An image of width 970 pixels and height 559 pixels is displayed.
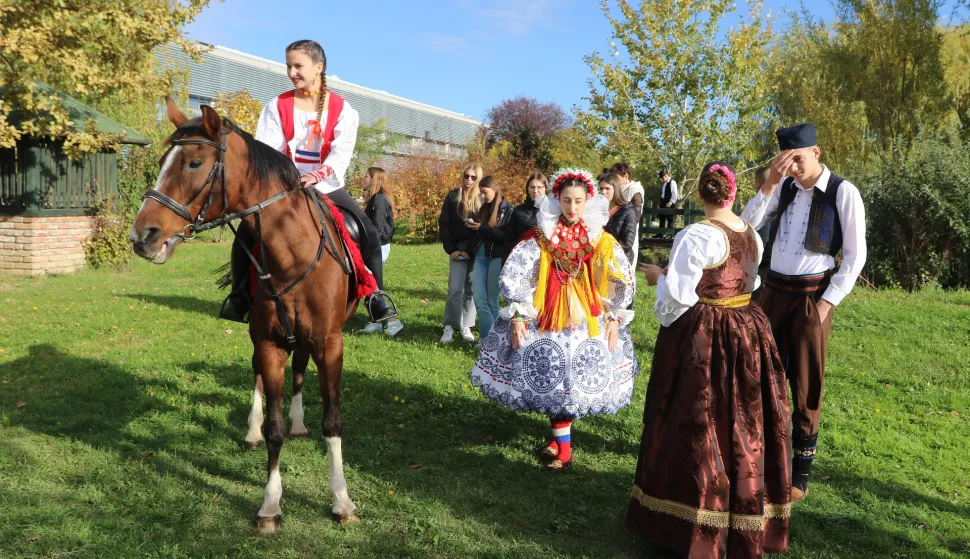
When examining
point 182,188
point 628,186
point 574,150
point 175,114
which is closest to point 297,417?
point 182,188

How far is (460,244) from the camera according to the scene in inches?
338

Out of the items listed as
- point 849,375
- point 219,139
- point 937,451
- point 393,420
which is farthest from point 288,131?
point 849,375

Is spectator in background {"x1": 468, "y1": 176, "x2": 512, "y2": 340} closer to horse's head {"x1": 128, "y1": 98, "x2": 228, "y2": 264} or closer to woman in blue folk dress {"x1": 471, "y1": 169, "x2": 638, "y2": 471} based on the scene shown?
woman in blue folk dress {"x1": 471, "y1": 169, "x2": 638, "y2": 471}

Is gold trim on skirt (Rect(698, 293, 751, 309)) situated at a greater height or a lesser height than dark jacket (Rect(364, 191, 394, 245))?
lesser

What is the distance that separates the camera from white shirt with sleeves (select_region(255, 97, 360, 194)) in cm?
454

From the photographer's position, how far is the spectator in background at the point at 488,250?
26.4ft

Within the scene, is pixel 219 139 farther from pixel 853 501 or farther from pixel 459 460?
pixel 853 501

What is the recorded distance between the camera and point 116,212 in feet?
53.6

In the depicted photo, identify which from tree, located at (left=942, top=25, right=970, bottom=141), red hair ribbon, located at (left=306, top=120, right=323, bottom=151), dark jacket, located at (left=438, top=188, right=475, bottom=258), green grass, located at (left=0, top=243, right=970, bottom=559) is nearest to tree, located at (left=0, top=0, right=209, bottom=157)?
green grass, located at (left=0, top=243, right=970, bottom=559)

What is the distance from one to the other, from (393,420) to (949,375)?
6.26 m

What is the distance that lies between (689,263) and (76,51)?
13.5 meters

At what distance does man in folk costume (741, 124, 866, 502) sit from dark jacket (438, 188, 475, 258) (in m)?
4.51

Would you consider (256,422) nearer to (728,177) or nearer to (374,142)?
(728,177)

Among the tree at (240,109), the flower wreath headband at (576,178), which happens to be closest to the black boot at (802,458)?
the flower wreath headband at (576,178)
